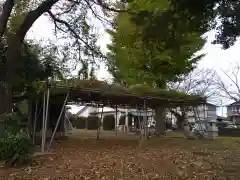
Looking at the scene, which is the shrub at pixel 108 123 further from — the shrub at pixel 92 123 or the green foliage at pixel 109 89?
the green foliage at pixel 109 89

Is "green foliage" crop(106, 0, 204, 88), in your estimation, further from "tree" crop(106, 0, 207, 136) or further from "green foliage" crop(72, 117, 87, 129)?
"green foliage" crop(72, 117, 87, 129)

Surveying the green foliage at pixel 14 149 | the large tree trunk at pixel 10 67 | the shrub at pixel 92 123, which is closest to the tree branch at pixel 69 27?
the large tree trunk at pixel 10 67

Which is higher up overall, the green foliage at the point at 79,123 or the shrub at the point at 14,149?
the green foliage at the point at 79,123

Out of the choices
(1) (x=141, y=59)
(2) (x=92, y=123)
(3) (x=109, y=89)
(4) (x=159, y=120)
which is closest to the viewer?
(3) (x=109, y=89)

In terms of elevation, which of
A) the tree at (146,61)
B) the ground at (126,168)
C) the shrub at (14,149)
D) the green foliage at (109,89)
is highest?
the tree at (146,61)

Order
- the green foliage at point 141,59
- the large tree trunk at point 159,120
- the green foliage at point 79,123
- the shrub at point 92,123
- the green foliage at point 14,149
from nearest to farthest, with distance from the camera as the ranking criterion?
the green foliage at point 14,149 → the green foliage at point 141,59 → the large tree trunk at point 159,120 → the shrub at point 92,123 → the green foliage at point 79,123

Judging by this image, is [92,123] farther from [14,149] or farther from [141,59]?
[14,149]

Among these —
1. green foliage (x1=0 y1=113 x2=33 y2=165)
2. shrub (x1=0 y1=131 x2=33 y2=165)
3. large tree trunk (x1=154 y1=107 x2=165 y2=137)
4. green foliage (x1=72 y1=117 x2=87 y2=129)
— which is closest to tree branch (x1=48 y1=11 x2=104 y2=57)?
green foliage (x1=0 y1=113 x2=33 y2=165)

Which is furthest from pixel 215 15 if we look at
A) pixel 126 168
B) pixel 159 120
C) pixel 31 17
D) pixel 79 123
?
pixel 79 123

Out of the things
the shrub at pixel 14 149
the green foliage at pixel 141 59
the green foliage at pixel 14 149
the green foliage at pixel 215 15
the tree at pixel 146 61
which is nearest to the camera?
the green foliage at pixel 215 15

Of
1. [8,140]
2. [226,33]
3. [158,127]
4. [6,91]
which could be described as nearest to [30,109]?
[6,91]

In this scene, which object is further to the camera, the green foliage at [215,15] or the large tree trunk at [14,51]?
the large tree trunk at [14,51]

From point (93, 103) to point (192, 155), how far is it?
10.3m

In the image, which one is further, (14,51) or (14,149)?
(14,51)
